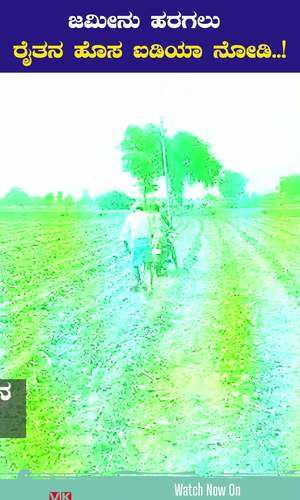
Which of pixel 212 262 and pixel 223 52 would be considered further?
pixel 212 262


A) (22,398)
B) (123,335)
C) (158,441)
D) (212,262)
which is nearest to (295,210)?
(212,262)

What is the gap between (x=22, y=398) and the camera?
4.23 meters

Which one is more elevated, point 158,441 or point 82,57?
point 82,57

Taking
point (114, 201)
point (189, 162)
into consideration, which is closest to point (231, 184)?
point (189, 162)

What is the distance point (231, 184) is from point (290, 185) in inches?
11.9

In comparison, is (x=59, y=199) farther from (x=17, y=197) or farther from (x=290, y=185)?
(x=290, y=185)

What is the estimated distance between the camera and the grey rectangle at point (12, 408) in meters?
4.21

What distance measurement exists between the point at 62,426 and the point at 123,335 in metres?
0.55

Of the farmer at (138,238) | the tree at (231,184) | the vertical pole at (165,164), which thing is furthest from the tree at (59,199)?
the tree at (231,184)

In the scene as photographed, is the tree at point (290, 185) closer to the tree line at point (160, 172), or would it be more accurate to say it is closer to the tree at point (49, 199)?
the tree line at point (160, 172)

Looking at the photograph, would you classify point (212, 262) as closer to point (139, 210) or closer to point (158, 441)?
point (139, 210)

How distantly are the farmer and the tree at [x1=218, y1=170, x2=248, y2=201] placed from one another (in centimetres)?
42

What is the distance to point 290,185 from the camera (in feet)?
14.0

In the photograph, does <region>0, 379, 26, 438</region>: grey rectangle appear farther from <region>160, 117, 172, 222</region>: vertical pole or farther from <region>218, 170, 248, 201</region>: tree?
<region>218, 170, 248, 201</region>: tree
